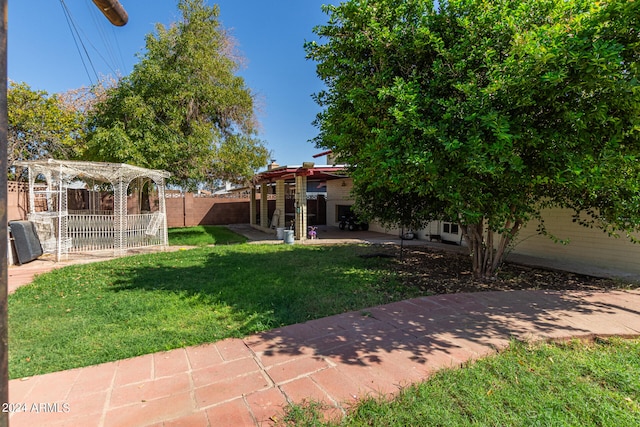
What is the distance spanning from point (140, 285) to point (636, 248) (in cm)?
945

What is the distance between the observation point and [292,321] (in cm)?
377

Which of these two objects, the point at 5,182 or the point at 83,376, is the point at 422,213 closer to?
the point at 83,376

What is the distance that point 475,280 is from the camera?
5625 mm

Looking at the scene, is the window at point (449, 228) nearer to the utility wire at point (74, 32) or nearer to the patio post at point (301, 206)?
the patio post at point (301, 206)

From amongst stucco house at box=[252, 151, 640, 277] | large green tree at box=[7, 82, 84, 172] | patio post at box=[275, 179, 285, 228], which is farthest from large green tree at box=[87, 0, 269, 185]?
stucco house at box=[252, 151, 640, 277]

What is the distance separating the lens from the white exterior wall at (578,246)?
634cm

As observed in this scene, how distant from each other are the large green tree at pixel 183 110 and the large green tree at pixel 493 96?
714cm

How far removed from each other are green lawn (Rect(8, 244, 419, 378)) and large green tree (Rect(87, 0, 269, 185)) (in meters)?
4.08

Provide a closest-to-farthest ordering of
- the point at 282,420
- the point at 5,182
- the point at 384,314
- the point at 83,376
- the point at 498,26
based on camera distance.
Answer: the point at 5,182, the point at 282,420, the point at 83,376, the point at 498,26, the point at 384,314

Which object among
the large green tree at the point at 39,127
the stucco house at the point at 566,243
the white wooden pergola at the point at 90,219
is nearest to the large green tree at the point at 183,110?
the white wooden pergola at the point at 90,219

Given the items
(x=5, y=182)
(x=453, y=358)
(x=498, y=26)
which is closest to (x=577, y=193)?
(x=498, y=26)

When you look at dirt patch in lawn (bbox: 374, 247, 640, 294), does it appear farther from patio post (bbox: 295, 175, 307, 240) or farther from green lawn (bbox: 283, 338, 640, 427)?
patio post (bbox: 295, 175, 307, 240)

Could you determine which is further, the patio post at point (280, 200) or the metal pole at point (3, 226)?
the patio post at point (280, 200)

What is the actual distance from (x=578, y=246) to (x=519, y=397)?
6.64 metres
